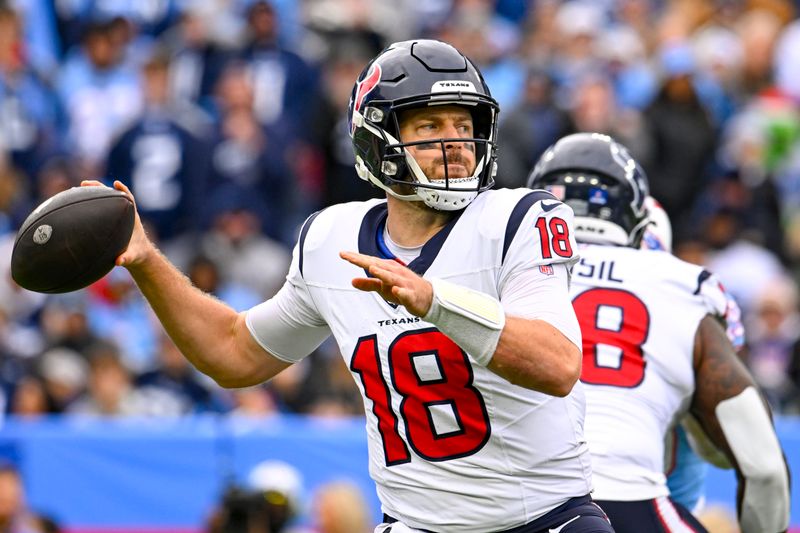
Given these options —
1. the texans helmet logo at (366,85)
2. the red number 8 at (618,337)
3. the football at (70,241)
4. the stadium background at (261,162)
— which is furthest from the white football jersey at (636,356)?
the stadium background at (261,162)

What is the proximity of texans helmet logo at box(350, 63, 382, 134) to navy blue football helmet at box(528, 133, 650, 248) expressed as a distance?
1.11m

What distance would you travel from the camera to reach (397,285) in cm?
352

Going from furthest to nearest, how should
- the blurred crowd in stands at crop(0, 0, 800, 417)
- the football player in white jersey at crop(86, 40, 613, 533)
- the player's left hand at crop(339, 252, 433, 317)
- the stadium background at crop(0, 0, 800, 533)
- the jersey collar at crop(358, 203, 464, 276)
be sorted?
1. the blurred crowd in stands at crop(0, 0, 800, 417)
2. the stadium background at crop(0, 0, 800, 533)
3. the jersey collar at crop(358, 203, 464, 276)
4. the football player in white jersey at crop(86, 40, 613, 533)
5. the player's left hand at crop(339, 252, 433, 317)

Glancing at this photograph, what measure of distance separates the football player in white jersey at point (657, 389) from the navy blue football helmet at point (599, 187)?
13 cm

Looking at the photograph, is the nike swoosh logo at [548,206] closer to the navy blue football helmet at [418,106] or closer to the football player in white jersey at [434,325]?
the football player in white jersey at [434,325]

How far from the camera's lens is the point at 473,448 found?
3.97 metres

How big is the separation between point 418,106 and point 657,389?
130cm

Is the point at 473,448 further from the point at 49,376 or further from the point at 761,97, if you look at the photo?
the point at 761,97

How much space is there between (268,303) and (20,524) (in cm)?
361

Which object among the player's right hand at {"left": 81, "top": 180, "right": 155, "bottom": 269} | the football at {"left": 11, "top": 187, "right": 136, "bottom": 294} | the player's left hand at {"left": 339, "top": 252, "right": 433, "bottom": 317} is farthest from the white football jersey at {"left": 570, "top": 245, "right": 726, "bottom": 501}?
the football at {"left": 11, "top": 187, "right": 136, "bottom": 294}

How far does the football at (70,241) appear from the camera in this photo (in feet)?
13.4

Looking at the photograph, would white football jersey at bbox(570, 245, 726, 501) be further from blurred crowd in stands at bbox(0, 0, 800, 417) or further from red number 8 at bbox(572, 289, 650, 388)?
blurred crowd in stands at bbox(0, 0, 800, 417)

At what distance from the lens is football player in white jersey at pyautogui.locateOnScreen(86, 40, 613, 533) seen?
393 centimetres

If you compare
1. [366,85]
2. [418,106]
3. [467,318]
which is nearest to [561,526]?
[467,318]
